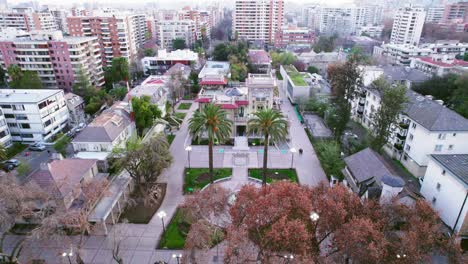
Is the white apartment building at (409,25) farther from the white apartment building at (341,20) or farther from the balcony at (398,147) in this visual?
the balcony at (398,147)

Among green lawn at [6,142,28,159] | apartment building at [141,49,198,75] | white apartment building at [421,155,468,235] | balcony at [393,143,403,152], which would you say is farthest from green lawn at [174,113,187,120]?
white apartment building at [421,155,468,235]

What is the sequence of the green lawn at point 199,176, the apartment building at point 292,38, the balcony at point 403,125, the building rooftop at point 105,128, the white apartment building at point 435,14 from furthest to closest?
the white apartment building at point 435,14 → the apartment building at point 292,38 → the balcony at point 403,125 → the building rooftop at point 105,128 → the green lawn at point 199,176

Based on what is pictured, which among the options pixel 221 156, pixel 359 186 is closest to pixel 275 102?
pixel 221 156

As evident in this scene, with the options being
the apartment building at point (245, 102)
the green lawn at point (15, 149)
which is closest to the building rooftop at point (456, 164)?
the apartment building at point (245, 102)

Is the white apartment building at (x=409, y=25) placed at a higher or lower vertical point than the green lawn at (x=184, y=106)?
higher

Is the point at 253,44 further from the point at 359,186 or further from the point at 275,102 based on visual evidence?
the point at 359,186

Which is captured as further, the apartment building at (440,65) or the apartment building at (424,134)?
the apartment building at (440,65)
